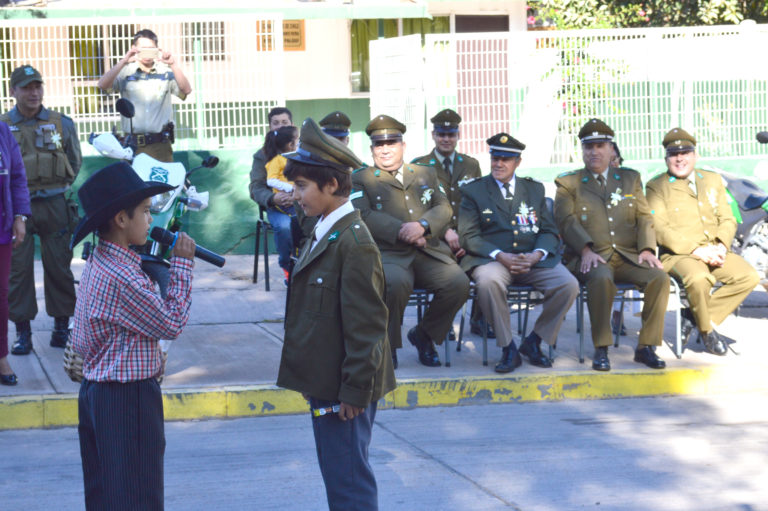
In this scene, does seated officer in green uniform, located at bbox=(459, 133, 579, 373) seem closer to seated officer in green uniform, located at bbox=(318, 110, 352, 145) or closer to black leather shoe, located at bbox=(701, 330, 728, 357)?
seated officer in green uniform, located at bbox=(318, 110, 352, 145)

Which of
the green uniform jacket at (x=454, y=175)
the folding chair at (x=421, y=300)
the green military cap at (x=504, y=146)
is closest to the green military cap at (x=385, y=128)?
the green military cap at (x=504, y=146)

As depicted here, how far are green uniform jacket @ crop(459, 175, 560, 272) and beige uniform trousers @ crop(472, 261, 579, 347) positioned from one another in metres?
0.25

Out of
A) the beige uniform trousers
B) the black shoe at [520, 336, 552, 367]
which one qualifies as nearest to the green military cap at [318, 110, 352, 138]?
the beige uniform trousers

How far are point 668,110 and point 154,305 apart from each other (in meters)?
11.6

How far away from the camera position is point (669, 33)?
14836 mm

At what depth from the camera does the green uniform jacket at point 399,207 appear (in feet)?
27.8

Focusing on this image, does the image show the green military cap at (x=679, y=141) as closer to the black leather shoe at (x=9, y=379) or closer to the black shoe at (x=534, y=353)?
the black shoe at (x=534, y=353)

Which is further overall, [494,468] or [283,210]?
[283,210]

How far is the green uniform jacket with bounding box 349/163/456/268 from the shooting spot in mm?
8484

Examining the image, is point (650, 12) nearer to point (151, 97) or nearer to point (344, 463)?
point (151, 97)

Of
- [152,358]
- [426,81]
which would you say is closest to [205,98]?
[426,81]

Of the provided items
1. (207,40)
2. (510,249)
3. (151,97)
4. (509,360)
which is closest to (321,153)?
(509,360)

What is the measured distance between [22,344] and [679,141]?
5.57 metres

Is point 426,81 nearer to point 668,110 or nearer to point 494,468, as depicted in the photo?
point 668,110
